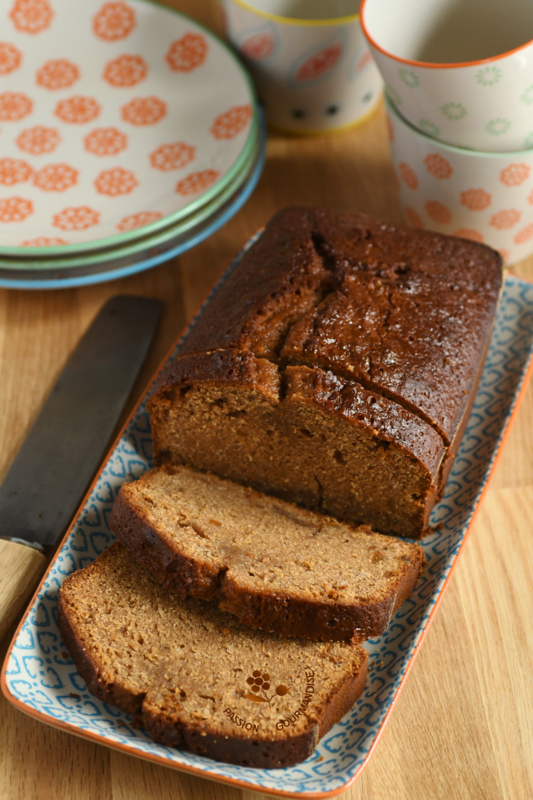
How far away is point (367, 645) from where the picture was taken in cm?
178

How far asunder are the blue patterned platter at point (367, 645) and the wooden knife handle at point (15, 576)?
0.05 m

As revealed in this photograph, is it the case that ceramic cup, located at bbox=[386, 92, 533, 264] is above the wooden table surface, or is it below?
above

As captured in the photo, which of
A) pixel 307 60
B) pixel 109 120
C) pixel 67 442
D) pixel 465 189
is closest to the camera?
pixel 67 442

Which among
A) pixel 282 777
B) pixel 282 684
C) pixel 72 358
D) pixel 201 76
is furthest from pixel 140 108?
pixel 282 777

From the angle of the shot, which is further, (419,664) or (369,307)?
(369,307)

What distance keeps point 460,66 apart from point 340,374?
900 millimetres

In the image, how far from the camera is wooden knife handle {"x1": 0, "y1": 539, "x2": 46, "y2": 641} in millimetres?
1734

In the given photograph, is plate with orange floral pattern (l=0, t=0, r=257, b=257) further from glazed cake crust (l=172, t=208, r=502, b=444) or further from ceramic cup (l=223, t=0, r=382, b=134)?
glazed cake crust (l=172, t=208, r=502, b=444)

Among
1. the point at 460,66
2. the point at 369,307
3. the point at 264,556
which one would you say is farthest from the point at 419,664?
the point at 460,66

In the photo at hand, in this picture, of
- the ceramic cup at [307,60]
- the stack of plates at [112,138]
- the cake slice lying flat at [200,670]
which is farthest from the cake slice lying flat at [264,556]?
the ceramic cup at [307,60]

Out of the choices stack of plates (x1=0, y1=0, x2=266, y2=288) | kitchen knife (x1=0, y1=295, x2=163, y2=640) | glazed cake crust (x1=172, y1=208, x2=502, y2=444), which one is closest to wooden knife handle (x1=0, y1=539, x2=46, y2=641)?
kitchen knife (x1=0, y1=295, x2=163, y2=640)

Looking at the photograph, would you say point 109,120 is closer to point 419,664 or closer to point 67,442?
point 67,442

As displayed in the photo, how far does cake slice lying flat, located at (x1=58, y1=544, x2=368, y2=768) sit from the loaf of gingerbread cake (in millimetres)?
419

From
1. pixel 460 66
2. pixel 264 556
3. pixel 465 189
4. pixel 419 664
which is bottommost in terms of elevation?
pixel 419 664
